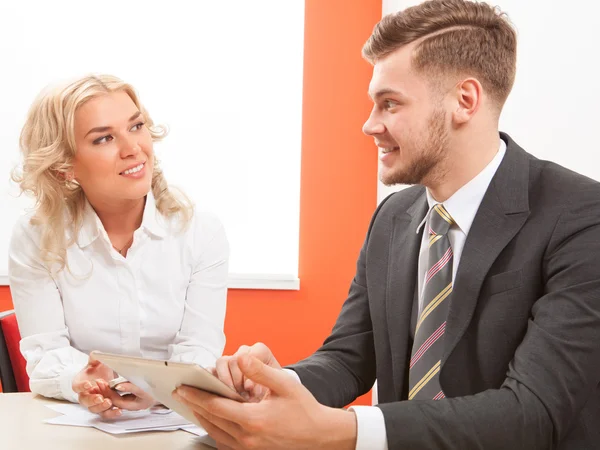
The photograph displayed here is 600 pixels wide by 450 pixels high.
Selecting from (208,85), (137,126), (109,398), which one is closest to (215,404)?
(109,398)

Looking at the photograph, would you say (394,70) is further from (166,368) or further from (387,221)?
(166,368)

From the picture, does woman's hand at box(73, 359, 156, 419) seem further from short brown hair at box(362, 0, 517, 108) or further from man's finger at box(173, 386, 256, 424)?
short brown hair at box(362, 0, 517, 108)

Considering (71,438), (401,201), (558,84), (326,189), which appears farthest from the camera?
(326,189)

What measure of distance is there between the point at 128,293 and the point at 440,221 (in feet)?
3.47

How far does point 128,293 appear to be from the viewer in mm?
2223

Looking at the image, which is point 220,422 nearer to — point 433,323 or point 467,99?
point 433,323

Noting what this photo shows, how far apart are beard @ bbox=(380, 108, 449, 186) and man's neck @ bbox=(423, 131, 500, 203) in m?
0.02

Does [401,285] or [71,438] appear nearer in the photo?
[71,438]

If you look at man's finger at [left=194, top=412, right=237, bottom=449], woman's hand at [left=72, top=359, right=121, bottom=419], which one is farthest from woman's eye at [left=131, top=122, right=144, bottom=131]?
man's finger at [left=194, top=412, right=237, bottom=449]

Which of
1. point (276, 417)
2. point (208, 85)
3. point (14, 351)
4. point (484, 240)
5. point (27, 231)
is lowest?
point (14, 351)

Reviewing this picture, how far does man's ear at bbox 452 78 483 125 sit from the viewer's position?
1.58m

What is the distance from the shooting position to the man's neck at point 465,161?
1579 mm

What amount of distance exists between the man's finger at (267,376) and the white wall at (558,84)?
1.10 m

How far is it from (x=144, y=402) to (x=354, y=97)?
254 cm
